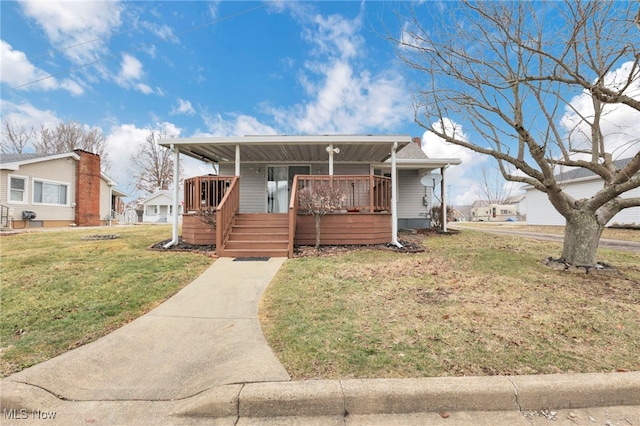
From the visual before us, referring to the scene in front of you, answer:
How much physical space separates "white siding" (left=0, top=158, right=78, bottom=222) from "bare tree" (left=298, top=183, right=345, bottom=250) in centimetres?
1580

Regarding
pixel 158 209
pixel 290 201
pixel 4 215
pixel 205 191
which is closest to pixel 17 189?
pixel 4 215

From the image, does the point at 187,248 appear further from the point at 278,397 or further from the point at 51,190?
the point at 51,190

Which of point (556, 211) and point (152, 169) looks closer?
point (556, 211)

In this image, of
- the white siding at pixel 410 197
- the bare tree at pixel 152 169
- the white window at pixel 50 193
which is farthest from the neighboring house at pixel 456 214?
the bare tree at pixel 152 169

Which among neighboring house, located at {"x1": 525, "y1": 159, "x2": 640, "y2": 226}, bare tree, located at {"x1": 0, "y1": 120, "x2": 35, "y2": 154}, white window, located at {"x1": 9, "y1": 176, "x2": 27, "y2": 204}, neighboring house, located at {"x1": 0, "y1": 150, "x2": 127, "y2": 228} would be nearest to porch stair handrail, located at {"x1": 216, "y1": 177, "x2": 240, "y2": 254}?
neighboring house, located at {"x1": 0, "y1": 150, "x2": 127, "y2": 228}

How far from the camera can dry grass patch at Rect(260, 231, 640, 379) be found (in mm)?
2525

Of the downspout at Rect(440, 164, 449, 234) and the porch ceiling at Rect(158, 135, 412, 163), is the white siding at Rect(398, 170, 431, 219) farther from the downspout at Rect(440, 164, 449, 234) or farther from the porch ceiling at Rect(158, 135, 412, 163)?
the porch ceiling at Rect(158, 135, 412, 163)

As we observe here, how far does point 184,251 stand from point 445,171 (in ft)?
34.9

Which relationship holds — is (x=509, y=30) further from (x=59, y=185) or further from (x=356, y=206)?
(x=59, y=185)

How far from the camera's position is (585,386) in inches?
86.3

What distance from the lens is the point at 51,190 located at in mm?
16375

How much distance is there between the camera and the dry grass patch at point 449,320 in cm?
253

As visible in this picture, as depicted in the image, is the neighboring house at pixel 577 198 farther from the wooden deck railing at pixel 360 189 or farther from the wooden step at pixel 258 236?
the wooden step at pixel 258 236

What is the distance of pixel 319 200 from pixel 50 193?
17644 mm
